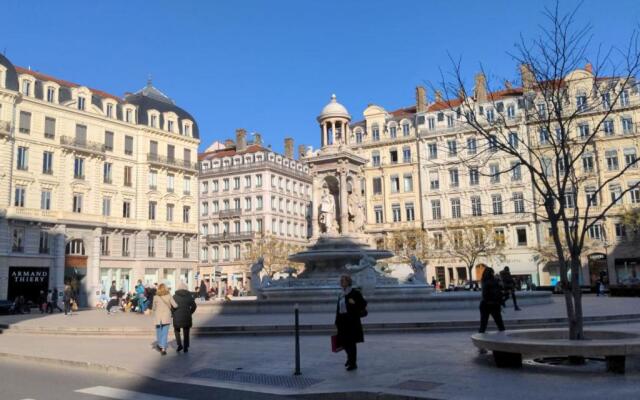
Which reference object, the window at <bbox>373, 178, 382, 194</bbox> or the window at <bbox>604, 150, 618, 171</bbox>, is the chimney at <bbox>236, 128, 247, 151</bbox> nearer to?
the window at <bbox>373, 178, 382, 194</bbox>

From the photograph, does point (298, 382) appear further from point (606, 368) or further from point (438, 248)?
point (438, 248)

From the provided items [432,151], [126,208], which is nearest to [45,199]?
[126,208]

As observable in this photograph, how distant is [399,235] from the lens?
61.2 m

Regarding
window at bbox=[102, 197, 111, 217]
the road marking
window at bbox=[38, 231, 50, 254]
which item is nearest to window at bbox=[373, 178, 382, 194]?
window at bbox=[102, 197, 111, 217]

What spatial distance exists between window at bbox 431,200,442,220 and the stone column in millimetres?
36067

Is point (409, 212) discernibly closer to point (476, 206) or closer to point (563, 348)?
point (476, 206)

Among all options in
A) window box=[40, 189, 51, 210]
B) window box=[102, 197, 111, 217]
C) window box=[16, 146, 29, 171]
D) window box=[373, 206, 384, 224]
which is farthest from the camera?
window box=[373, 206, 384, 224]

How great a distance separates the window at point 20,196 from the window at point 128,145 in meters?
11.1

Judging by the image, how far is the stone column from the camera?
93.5 ft

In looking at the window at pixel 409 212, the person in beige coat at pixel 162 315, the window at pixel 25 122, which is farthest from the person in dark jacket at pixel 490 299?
the window at pixel 409 212

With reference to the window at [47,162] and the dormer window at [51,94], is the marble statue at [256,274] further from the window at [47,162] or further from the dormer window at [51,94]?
the dormer window at [51,94]

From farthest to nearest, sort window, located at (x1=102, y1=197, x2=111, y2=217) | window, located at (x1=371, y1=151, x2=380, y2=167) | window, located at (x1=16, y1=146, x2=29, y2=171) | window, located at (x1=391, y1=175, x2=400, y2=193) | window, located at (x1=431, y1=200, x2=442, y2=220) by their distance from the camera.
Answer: window, located at (x1=371, y1=151, x2=380, y2=167)
window, located at (x1=391, y1=175, x2=400, y2=193)
window, located at (x1=431, y1=200, x2=442, y2=220)
window, located at (x1=102, y1=197, x2=111, y2=217)
window, located at (x1=16, y1=146, x2=29, y2=171)

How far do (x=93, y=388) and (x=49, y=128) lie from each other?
4610cm

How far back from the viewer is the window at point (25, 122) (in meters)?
47.7
